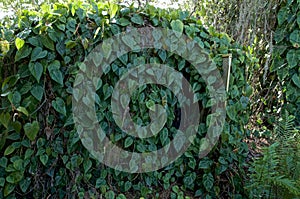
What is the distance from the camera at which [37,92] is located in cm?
168

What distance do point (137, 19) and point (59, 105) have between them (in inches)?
25.2

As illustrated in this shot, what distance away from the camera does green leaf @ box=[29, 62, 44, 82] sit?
1646mm

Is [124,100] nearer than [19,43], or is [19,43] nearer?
[19,43]

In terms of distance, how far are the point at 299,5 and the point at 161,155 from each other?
1.55 meters

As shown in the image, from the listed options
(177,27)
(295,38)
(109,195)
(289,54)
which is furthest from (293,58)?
(109,195)

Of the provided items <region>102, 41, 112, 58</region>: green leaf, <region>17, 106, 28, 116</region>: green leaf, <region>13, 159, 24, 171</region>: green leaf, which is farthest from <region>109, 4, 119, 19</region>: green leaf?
<region>13, 159, 24, 171</region>: green leaf

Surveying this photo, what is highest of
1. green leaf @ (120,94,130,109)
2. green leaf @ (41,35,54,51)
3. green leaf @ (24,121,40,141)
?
green leaf @ (41,35,54,51)

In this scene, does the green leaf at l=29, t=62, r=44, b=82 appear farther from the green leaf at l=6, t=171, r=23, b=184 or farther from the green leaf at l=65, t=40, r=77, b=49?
the green leaf at l=6, t=171, r=23, b=184

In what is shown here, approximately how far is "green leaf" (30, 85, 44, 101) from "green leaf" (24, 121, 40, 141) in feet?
0.45

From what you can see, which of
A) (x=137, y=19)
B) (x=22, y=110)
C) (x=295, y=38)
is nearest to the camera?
(x=22, y=110)

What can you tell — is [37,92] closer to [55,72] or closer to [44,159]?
[55,72]

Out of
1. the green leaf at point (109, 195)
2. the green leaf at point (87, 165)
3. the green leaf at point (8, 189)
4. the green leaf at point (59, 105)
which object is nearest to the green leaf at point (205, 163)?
the green leaf at point (109, 195)

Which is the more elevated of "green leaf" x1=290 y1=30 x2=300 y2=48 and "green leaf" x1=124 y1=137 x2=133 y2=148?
"green leaf" x1=290 y1=30 x2=300 y2=48

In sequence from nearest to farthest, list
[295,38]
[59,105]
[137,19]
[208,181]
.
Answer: [59,105], [137,19], [208,181], [295,38]
